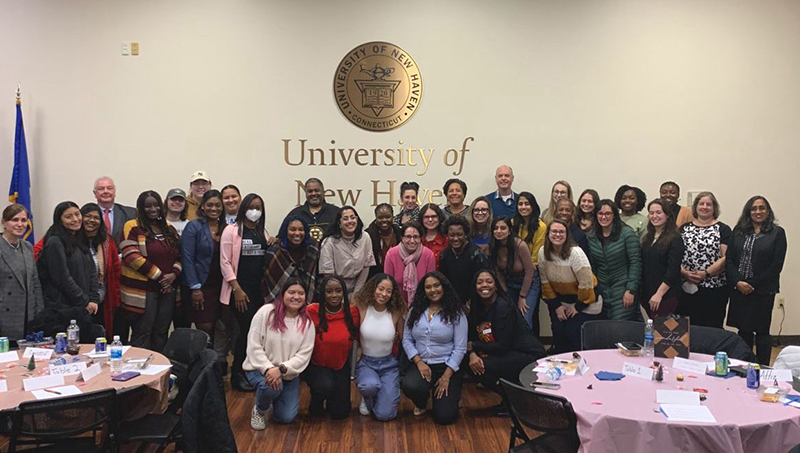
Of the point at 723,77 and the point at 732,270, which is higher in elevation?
the point at 723,77

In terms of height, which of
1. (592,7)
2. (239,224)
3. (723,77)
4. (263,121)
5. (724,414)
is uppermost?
(592,7)

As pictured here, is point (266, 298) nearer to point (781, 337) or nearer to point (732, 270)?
point (732, 270)

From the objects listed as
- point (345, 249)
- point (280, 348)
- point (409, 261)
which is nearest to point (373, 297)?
point (409, 261)

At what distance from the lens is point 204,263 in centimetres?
510

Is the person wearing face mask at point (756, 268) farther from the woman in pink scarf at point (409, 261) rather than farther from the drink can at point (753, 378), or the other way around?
the woman in pink scarf at point (409, 261)

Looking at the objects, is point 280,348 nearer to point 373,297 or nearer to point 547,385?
point 373,297

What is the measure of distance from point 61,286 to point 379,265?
244 cm

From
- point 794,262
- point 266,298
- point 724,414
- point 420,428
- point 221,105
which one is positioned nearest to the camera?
point 724,414

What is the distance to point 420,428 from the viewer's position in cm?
445

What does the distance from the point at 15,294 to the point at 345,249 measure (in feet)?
7.77

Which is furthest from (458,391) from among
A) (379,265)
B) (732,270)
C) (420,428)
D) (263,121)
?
(263,121)

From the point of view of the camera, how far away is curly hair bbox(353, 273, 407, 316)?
4680 millimetres

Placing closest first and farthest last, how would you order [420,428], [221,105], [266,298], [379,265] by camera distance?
[420,428] < [266,298] < [379,265] < [221,105]

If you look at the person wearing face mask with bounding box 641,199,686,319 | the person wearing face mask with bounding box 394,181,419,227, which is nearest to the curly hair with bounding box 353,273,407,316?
the person wearing face mask with bounding box 394,181,419,227
